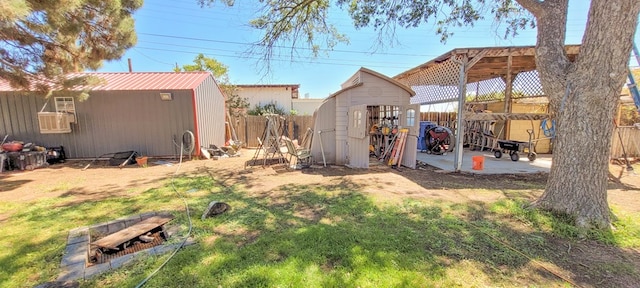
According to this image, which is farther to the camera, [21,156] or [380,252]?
[21,156]

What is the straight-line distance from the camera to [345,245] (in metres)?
2.59

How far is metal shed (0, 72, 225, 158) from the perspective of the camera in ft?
25.8

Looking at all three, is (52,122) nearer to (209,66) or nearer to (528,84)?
(209,66)

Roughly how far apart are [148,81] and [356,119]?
7106mm

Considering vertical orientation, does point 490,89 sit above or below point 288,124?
above

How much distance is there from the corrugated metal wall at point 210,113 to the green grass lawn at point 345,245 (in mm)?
4834

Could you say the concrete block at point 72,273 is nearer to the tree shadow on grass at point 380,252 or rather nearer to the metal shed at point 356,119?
the tree shadow on grass at point 380,252

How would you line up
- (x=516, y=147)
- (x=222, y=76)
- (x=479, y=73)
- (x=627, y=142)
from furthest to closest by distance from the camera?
(x=222, y=76) < (x=479, y=73) < (x=627, y=142) < (x=516, y=147)

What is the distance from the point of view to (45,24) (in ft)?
14.0

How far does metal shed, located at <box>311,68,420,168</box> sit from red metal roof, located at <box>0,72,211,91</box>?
4.46 meters

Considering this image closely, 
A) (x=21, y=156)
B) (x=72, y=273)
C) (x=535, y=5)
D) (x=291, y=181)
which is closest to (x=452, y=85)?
(x=535, y=5)

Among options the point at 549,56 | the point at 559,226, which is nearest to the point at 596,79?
the point at 549,56

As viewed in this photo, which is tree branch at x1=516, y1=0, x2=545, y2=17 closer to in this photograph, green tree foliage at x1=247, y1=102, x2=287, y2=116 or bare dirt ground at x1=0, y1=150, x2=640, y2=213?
bare dirt ground at x1=0, y1=150, x2=640, y2=213

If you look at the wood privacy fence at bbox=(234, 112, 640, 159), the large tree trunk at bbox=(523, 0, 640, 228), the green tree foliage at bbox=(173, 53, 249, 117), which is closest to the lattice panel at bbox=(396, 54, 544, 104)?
the wood privacy fence at bbox=(234, 112, 640, 159)
